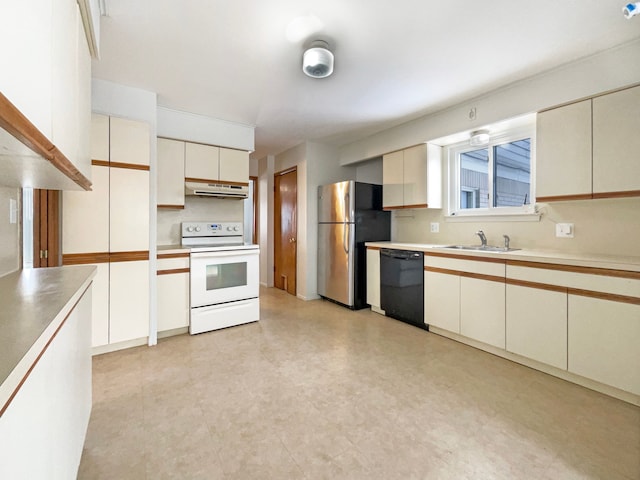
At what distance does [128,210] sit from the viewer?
2.65m

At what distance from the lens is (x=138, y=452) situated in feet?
4.89

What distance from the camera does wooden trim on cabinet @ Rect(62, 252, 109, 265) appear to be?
2391 millimetres

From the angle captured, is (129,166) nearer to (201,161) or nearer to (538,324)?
(201,161)

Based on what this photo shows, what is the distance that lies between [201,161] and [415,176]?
251 centimetres

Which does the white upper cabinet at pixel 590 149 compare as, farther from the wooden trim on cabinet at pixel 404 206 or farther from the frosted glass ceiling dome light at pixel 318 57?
the frosted glass ceiling dome light at pixel 318 57

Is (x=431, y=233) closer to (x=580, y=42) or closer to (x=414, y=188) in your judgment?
(x=414, y=188)

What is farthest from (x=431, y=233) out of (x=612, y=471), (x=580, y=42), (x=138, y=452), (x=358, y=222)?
(x=138, y=452)

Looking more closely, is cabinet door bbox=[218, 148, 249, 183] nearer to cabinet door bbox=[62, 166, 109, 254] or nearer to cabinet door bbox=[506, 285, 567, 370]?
cabinet door bbox=[62, 166, 109, 254]

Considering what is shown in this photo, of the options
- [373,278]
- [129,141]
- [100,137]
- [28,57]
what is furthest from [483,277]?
[100,137]

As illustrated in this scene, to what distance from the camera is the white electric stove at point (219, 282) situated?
3.08m

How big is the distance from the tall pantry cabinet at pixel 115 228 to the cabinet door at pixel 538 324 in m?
3.21

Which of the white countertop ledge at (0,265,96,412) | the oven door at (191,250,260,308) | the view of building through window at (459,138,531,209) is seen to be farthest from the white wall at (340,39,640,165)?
the white countertop ledge at (0,265,96,412)

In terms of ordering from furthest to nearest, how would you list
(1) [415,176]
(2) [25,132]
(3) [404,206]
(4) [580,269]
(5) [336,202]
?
(5) [336,202], (3) [404,206], (1) [415,176], (4) [580,269], (2) [25,132]

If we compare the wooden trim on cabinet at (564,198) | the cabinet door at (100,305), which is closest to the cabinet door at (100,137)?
the cabinet door at (100,305)
